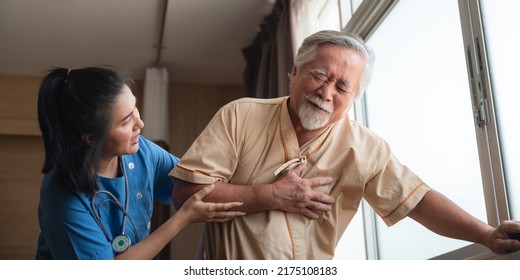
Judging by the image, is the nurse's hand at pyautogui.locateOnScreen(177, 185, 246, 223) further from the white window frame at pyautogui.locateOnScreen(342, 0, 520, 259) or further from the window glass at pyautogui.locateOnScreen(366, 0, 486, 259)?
the window glass at pyautogui.locateOnScreen(366, 0, 486, 259)

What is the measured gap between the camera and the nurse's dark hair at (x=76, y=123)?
173 cm

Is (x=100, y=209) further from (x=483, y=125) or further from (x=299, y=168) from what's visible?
(x=483, y=125)

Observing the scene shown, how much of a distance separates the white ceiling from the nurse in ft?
7.21

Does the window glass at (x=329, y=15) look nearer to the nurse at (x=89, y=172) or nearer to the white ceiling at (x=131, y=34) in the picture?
the white ceiling at (x=131, y=34)

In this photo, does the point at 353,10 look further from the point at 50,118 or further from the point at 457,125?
the point at 50,118

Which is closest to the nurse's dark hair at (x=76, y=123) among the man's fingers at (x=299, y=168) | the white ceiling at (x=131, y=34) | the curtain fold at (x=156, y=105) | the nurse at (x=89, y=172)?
the nurse at (x=89, y=172)

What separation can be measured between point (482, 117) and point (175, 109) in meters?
3.50

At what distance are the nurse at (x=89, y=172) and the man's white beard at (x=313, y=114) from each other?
0.43 m

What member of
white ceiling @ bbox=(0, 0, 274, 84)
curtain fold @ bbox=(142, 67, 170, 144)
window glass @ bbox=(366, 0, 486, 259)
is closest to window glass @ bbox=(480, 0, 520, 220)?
window glass @ bbox=(366, 0, 486, 259)

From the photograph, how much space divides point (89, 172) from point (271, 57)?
2.35 m

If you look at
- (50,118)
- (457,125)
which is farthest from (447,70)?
(50,118)

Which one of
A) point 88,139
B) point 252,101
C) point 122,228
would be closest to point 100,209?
point 122,228

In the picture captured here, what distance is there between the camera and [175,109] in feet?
16.5
